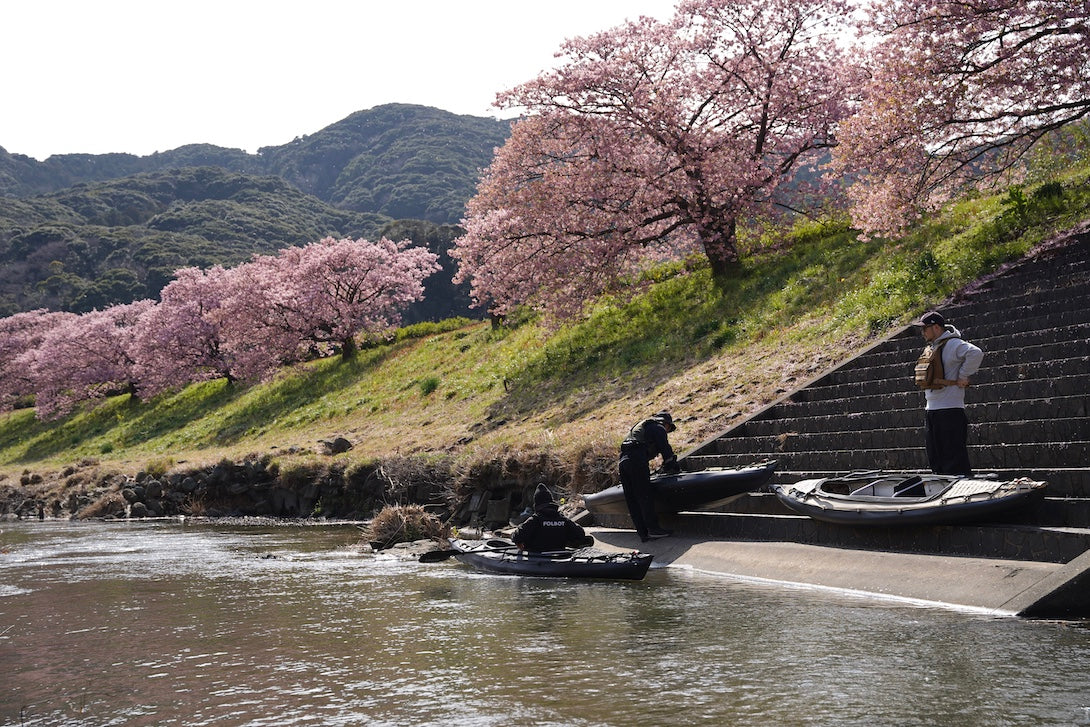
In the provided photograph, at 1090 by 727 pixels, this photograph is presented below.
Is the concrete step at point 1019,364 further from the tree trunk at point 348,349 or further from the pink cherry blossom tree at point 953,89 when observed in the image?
the tree trunk at point 348,349

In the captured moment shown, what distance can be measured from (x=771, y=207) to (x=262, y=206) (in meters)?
123

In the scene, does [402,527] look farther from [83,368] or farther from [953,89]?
[83,368]

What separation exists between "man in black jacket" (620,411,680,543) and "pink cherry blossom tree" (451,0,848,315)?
13880 mm

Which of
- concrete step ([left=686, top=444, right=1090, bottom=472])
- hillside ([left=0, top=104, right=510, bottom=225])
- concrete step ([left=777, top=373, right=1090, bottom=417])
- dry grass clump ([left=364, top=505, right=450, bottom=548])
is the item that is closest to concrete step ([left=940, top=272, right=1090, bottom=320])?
concrete step ([left=777, top=373, right=1090, bottom=417])

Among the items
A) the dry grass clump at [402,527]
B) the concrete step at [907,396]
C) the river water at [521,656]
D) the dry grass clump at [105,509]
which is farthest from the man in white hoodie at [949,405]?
the dry grass clump at [105,509]

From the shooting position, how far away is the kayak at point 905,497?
8.70m

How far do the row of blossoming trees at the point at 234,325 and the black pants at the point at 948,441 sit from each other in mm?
32491

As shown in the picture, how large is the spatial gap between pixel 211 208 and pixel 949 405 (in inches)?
5210

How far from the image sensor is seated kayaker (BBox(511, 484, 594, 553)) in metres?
11.9

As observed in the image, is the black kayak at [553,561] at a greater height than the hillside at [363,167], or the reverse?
the hillside at [363,167]

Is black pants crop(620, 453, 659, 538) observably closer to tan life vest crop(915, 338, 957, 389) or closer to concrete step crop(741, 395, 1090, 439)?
concrete step crop(741, 395, 1090, 439)

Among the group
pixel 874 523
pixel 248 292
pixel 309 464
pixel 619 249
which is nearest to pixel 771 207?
pixel 619 249

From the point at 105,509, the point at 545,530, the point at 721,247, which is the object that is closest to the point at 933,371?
the point at 545,530

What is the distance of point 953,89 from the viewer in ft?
62.2
